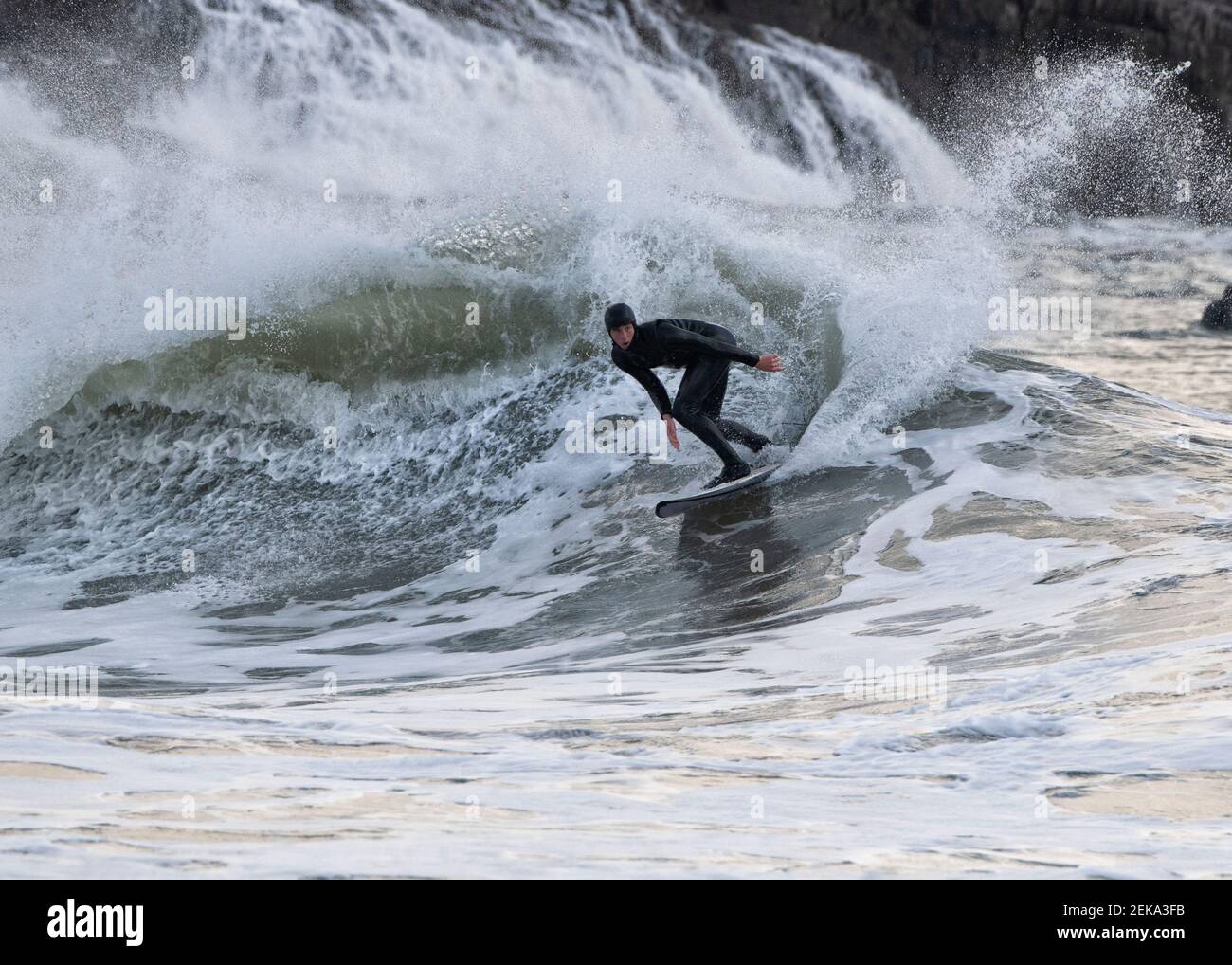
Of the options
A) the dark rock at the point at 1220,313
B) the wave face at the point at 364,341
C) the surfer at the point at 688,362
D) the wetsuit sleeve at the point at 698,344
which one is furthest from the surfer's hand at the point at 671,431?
the dark rock at the point at 1220,313

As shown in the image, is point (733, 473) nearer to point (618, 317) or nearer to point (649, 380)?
point (649, 380)

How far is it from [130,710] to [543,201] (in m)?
8.04

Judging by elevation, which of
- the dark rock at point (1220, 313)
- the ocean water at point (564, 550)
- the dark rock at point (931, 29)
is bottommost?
the ocean water at point (564, 550)

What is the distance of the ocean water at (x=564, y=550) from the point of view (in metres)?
3.24

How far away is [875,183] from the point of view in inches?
1260

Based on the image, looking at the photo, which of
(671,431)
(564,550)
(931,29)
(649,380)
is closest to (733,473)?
(671,431)

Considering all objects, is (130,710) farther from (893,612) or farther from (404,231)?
(404,231)

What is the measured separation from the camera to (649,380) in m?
7.88

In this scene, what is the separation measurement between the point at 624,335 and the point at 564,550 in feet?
→ 5.34

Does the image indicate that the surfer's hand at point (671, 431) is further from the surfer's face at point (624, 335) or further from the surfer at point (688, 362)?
the surfer's face at point (624, 335)

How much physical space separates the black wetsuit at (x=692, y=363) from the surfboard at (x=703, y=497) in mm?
126

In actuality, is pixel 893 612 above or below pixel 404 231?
below
